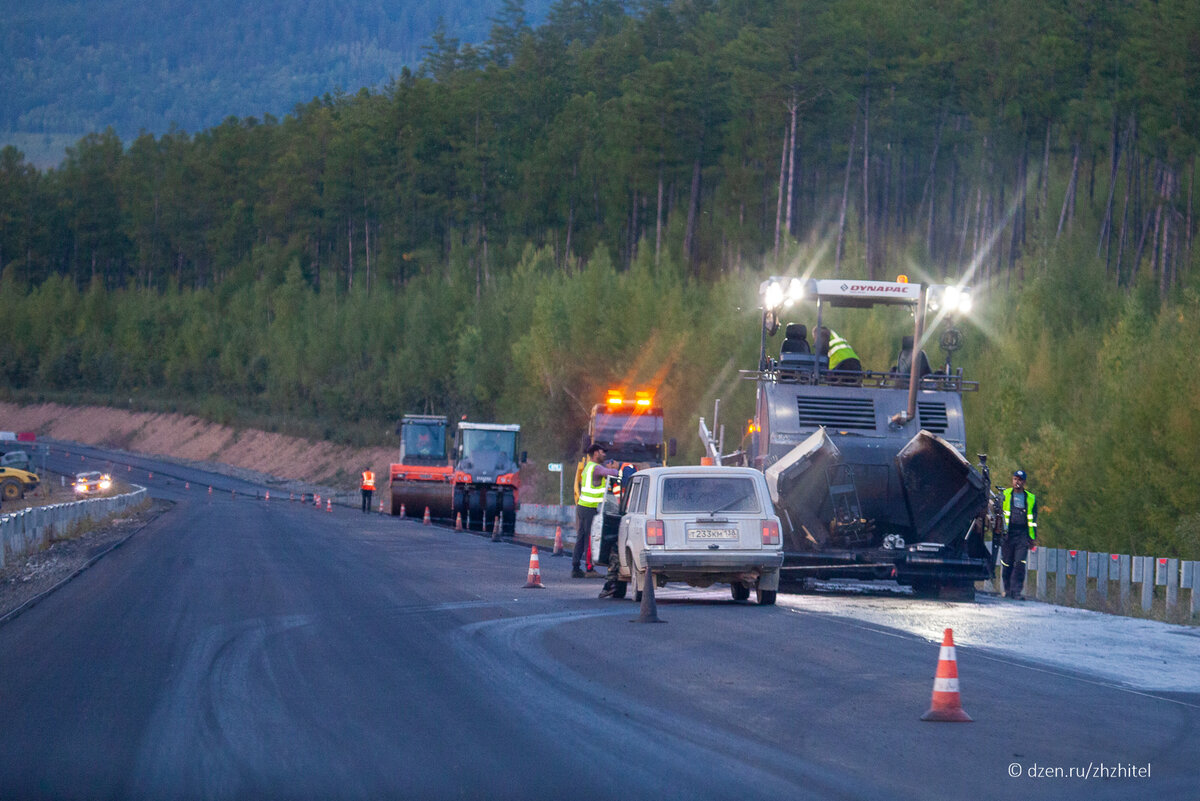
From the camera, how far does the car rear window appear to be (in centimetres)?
1797

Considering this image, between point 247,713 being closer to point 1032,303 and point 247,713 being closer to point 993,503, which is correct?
point 993,503

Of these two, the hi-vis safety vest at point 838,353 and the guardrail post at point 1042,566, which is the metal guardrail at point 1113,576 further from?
the hi-vis safety vest at point 838,353

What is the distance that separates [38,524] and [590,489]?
14.4m

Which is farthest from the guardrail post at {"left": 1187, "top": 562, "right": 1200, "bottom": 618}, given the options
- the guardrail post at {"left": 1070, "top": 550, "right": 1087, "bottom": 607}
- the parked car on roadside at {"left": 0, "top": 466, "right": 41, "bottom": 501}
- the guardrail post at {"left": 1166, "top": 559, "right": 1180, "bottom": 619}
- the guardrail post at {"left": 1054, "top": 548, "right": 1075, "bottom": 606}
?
the parked car on roadside at {"left": 0, "top": 466, "right": 41, "bottom": 501}

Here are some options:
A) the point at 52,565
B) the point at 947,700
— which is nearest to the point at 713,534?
the point at 947,700

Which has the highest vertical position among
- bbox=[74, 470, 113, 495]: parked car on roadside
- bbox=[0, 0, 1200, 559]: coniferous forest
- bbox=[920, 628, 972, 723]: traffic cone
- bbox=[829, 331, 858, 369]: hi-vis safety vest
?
bbox=[0, 0, 1200, 559]: coniferous forest

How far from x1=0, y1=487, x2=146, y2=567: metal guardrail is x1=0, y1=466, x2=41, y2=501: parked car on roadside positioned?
65.2 feet

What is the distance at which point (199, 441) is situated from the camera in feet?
350

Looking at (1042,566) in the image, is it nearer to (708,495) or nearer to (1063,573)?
(1063,573)

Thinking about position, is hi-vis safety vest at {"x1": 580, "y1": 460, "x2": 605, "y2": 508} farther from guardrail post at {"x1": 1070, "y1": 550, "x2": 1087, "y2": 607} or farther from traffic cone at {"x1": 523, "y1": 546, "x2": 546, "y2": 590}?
guardrail post at {"x1": 1070, "y1": 550, "x2": 1087, "y2": 607}

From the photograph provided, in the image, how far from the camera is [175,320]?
132 m

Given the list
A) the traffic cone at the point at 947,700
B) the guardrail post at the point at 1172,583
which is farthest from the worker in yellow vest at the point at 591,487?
the traffic cone at the point at 947,700

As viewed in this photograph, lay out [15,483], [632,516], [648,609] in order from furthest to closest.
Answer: [15,483] < [632,516] < [648,609]

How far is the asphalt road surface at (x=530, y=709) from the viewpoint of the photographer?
810 cm
